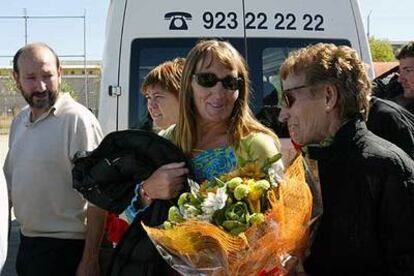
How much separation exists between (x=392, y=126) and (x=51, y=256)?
1784mm

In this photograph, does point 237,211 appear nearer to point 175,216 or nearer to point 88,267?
point 175,216

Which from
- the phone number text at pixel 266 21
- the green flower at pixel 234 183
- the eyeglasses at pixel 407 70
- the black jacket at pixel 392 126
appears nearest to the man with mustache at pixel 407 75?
the eyeglasses at pixel 407 70

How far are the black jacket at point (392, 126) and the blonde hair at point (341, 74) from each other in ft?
3.33

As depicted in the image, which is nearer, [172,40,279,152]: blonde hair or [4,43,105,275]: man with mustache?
[172,40,279,152]: blonde hair

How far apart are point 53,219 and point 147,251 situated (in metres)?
1.14

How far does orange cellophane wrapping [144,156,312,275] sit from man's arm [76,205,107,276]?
143cm

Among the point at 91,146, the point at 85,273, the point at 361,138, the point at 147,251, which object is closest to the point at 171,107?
the point at 91,146

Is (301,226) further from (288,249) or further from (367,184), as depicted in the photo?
(367,184)

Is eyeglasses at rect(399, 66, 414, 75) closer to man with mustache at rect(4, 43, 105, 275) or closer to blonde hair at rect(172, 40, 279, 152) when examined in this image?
blonde hair at rect(172, 40, 279, 152)

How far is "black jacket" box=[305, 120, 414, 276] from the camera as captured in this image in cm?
182

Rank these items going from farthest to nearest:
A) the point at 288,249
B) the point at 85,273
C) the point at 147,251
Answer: the point at 85,273
the point at 147,251
the point at 288,249

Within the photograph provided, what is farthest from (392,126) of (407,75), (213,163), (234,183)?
(234,183)

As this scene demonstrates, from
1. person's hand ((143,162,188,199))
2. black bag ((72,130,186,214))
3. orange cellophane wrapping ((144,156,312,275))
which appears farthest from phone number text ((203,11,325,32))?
orange cellophane wrapping ((144,156,312,275))

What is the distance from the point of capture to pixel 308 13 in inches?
169
